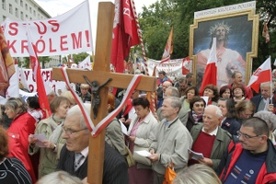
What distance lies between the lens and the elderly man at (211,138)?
13.0 ft

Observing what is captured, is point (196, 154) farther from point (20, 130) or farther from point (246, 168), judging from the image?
point (20, 130)

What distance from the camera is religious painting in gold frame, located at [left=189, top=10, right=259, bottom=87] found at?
11141 mm

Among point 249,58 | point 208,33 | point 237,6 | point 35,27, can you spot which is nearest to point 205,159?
point 35,27

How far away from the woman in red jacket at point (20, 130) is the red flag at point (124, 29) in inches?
58.1

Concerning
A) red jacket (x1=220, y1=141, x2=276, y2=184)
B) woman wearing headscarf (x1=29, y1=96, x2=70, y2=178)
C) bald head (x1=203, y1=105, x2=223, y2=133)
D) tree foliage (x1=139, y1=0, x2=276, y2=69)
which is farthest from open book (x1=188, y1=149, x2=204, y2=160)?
tree foliage (x1=139, y1=0, x2=276, y2=69)

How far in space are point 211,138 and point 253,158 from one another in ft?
3.48

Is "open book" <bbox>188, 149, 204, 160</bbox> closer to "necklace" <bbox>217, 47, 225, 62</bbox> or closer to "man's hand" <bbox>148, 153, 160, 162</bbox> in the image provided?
"man's hand" <bbox>148, 153, 160, 162</bbox>

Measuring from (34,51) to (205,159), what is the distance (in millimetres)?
2823

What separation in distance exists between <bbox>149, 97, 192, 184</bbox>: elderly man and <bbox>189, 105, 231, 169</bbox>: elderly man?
0.13 meters

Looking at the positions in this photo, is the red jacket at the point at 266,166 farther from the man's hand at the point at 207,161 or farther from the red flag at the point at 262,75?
the red flag at the point at 262,75

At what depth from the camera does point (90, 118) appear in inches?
92.4

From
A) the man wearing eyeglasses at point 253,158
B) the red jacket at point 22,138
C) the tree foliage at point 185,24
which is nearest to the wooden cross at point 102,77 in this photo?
the man wearing eyeglasses at point 253,158

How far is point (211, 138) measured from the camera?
4.08 meters

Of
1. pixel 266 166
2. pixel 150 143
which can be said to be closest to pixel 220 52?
pixel 150 143
